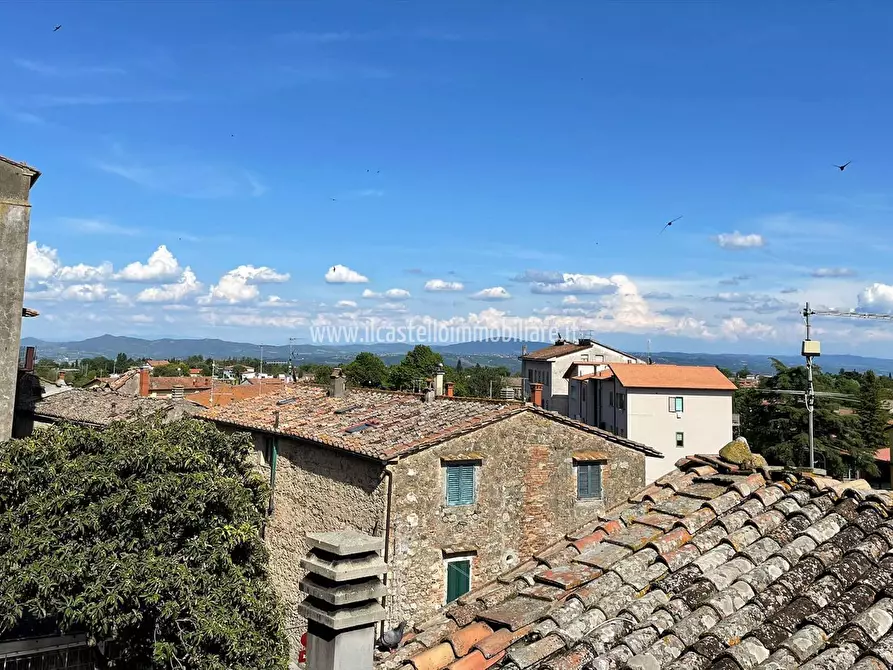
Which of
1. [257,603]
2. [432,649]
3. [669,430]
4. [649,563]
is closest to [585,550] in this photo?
[649,563]

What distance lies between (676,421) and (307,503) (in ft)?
118

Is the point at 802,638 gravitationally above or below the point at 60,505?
above

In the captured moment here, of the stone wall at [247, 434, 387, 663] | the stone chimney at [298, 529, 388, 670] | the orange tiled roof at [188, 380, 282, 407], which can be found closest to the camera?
the stone chimney at [298, 529, 388, 670]

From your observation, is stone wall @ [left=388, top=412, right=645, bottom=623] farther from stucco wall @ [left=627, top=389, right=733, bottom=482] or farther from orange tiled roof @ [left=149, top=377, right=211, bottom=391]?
orange tiled roof @ [left=149, top=377, right=211, bottom=391]

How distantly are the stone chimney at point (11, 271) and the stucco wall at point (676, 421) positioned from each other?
38655 mm

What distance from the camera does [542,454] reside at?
17.8 metres

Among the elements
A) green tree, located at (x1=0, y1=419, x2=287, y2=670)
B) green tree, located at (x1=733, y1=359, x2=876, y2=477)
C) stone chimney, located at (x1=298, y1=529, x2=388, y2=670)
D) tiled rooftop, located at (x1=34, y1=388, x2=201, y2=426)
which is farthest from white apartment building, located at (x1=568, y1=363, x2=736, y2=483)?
stone chimney, located at (x1=298, y1=529, x2=388, y2=670)

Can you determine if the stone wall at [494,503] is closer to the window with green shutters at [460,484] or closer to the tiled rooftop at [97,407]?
the window with green shutters at [460,484]

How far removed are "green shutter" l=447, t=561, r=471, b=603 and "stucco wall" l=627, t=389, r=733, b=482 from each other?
107ft

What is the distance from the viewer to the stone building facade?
619 inches

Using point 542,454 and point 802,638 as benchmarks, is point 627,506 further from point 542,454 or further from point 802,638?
point 542,454

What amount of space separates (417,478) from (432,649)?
10.4 m

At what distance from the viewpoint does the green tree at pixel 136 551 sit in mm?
11211

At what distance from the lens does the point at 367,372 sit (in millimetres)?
95125
